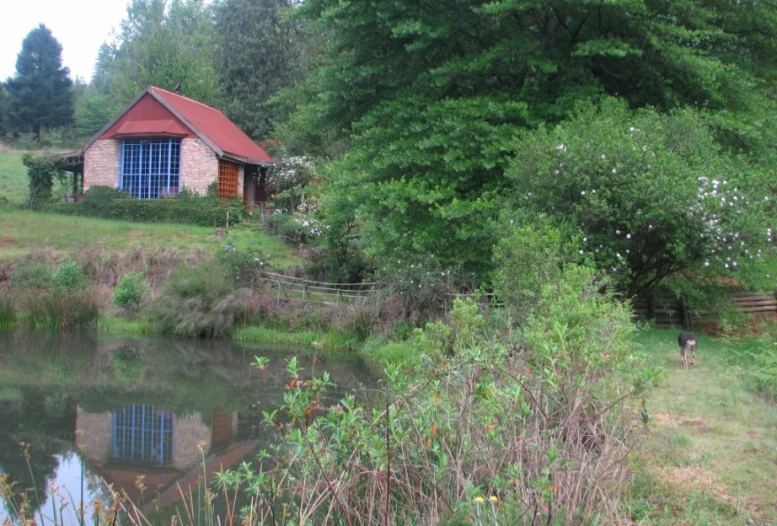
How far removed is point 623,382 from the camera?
5734mm

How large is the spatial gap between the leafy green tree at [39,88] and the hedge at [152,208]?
1090 inches

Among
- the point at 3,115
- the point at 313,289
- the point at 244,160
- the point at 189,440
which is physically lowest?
the point at 189,440

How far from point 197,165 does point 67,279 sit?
40.4 feet

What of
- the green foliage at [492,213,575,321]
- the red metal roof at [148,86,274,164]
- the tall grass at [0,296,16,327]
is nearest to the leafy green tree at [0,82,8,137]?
the red metal roof at [148,86,274,164]

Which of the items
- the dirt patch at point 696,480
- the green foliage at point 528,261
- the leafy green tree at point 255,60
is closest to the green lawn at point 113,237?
the green foliage at point 528,261

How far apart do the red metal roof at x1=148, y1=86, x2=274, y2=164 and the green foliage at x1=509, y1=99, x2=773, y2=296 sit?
2152cm

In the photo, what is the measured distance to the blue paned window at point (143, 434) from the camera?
9.21m

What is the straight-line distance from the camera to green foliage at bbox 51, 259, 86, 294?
1992cm

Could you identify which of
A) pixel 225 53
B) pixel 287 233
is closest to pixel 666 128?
pixel 287 233

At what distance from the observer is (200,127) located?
32.0 m

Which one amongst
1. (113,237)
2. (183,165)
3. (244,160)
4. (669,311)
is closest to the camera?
(669,311)

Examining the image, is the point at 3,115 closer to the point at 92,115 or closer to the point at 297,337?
the point at 92,115

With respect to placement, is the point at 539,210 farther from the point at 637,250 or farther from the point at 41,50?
the point at 41,50

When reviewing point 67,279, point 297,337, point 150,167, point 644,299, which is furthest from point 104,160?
point 644,299
